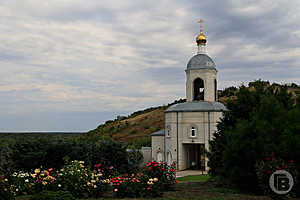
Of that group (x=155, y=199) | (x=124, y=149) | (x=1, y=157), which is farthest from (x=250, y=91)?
(x=1, y=157)

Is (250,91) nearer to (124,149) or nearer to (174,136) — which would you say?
(124,149)

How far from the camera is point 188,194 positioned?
505 inches

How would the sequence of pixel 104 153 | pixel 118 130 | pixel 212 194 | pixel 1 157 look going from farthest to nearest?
1. pixel 118 130
2. pixel 104 153
3. pixel 1 157
4. pixel 212 194

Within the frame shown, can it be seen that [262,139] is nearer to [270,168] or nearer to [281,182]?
[270,168]

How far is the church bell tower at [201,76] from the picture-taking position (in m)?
33.5

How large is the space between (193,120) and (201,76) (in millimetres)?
4574

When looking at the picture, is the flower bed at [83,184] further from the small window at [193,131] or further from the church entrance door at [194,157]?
the church entrance door at [194,157]

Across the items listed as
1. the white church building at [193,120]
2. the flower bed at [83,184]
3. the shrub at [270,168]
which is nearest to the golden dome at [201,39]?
the white church building at [193,120]

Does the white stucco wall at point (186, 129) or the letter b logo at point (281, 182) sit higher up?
the white stucco wall at point (186, 129)

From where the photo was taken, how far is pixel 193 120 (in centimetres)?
3177

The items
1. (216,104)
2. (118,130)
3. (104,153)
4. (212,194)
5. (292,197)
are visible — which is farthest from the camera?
(118,130)

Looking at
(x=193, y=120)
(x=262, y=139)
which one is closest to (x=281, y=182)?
(x=262, y=139)

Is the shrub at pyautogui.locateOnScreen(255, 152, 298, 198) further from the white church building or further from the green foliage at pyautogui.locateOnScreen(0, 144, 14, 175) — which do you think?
the white church building

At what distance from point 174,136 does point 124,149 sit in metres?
11.8
